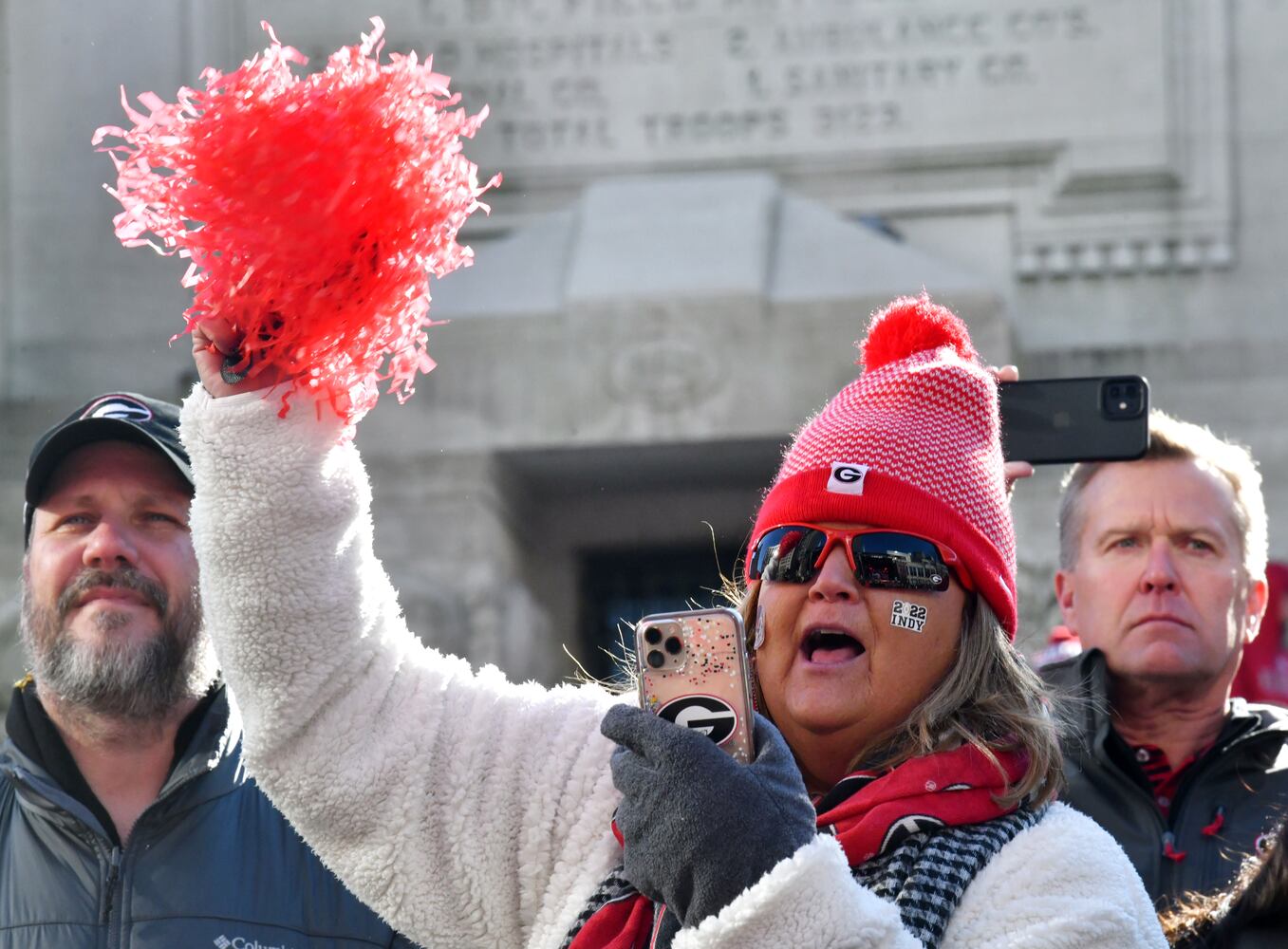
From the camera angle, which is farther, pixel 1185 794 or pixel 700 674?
pixel 1185 794

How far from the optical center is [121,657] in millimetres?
2955

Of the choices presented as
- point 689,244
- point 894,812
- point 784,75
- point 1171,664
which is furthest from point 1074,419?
point 784,75

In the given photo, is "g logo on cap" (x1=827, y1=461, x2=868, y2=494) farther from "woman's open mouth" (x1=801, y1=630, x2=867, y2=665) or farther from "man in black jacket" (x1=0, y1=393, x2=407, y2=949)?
"man in black jacket" (x1=0, y1=393, x2=407, y2=949)

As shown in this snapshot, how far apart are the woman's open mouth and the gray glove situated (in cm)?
23

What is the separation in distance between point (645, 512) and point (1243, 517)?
5.27 metres

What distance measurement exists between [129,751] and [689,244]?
4996 mm

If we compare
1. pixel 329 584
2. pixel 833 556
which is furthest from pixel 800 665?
pixel 329 584

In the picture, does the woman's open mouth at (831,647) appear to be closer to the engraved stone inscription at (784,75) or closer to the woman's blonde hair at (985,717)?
the woman's blonde hair at (985,717)

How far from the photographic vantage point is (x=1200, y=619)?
129 inches

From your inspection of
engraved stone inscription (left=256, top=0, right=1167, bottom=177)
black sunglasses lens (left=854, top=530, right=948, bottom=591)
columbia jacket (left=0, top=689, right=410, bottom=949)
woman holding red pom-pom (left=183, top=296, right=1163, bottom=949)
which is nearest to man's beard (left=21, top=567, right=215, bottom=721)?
columbia jacket (left=0, top=689, right=410, bottom=949)

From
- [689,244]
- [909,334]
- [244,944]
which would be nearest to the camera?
[909,334]

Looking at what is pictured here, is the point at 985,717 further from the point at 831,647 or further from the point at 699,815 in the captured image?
the point at 699,815

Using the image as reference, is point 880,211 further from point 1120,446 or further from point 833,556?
point 833,556

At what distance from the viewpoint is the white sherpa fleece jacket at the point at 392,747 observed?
6.57 ft
